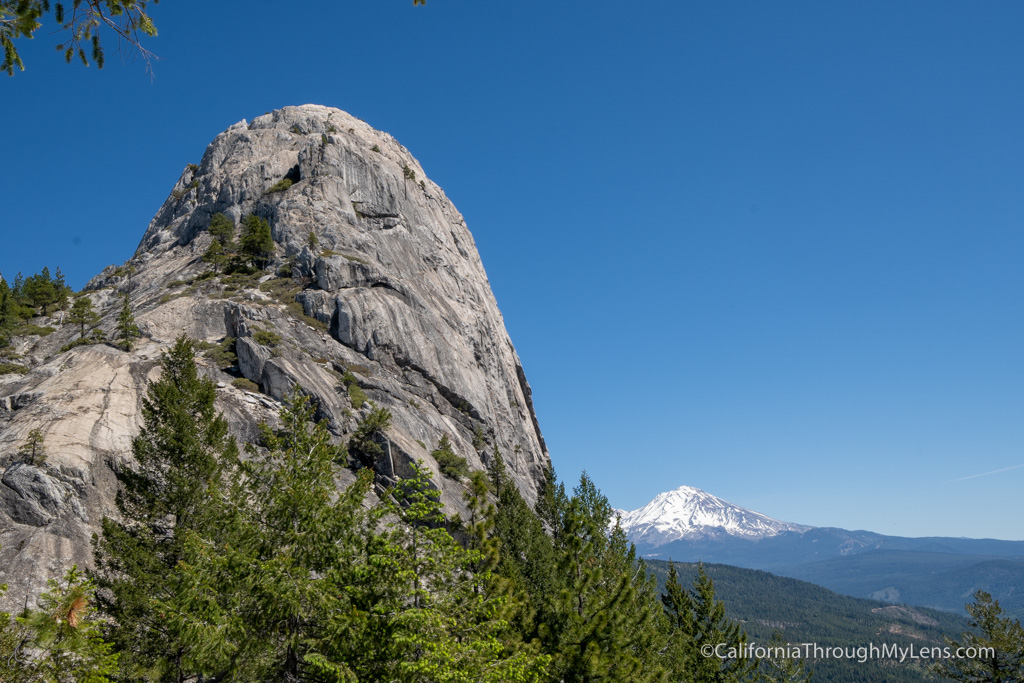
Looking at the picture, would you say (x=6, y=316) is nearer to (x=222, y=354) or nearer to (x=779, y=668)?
(x=222, y=354)

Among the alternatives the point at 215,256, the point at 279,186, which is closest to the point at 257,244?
the point at 215,256

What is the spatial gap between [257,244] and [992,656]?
81.1m

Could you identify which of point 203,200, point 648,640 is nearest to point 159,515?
point 648,640

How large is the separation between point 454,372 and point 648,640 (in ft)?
150

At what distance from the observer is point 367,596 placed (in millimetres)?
17797

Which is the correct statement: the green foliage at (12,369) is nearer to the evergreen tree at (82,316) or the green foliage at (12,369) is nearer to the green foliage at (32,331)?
the evergreen tree at (82,316)

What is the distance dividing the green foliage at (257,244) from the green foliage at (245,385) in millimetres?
32767

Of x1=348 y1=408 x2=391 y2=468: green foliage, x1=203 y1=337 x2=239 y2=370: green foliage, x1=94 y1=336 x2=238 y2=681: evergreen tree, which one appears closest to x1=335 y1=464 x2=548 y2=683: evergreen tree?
x1=94 y1=336 x2=238 y2=681: evergreen tree

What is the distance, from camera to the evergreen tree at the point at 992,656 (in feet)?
124

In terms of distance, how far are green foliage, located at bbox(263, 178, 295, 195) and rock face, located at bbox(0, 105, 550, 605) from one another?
21.3 inches

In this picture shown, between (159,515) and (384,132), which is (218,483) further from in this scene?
(384,132)

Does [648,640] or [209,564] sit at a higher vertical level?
[209,564]

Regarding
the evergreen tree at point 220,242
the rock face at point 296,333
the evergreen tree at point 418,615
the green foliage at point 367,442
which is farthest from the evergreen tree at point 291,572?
the evergreen tree at point 220,242

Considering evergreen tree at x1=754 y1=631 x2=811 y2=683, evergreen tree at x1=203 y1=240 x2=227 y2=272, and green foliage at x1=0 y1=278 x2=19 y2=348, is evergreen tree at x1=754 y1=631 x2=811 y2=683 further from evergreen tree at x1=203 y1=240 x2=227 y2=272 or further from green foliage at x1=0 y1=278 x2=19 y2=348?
green foliage at x1=0 y1=278 x2=19 y2=348
